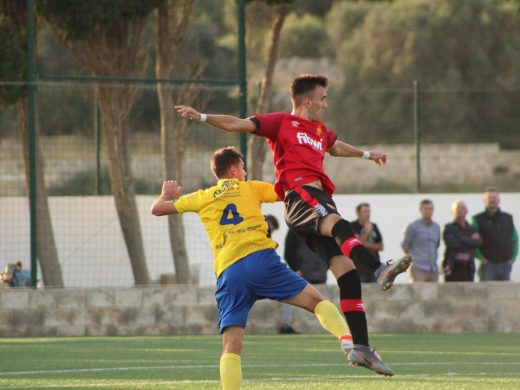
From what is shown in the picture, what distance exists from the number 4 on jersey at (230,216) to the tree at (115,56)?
35.9ft

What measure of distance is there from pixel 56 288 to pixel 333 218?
9262mm

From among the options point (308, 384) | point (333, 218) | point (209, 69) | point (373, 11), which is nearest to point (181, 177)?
point (308, 384)

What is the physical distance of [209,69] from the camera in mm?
49500

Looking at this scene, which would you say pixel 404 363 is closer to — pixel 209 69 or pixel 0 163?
pixel 0 163

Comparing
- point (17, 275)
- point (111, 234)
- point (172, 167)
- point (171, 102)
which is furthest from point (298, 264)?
point (171, 102)

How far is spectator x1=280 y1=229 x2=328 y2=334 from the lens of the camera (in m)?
18.3

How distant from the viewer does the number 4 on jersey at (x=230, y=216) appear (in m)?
9.41

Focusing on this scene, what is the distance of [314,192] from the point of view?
32.2 ft

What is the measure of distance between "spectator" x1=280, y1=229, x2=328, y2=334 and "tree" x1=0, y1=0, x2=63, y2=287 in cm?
371

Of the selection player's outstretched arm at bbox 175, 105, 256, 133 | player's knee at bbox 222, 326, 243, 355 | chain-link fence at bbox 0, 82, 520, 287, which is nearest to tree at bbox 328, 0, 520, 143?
chain-link fence at bbox 0, 82, 520, 287

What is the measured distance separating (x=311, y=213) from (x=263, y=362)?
4.34 meters

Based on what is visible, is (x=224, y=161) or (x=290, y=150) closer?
(x=224, y=161)

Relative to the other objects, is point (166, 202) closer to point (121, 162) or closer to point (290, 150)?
point (290, 150)

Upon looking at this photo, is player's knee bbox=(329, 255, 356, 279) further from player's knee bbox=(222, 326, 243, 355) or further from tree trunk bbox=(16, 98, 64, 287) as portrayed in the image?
tree trunk bbox=(16, 98, 64, 287)
